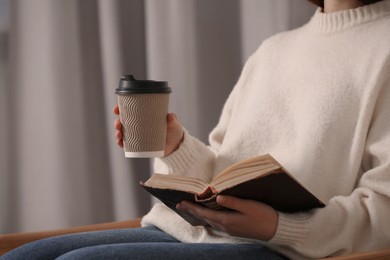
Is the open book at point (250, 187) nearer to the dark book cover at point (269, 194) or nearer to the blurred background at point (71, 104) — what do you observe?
the dark book cover at point (269, 194)

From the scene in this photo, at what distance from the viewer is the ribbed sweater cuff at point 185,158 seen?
138cm

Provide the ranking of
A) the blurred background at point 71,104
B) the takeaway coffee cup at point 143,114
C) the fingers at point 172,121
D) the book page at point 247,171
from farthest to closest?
the blurred background at point 71,104
the fingers at point 172,121
the takeaway coffee cup at point 143,114
the book page at point 247,171

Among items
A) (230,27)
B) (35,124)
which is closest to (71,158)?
(35,124)

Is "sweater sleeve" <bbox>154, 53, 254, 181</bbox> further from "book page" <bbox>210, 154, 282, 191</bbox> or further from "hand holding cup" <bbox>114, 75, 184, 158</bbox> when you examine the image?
"book page" <bbox>210, 154, 282, 191</bbox>

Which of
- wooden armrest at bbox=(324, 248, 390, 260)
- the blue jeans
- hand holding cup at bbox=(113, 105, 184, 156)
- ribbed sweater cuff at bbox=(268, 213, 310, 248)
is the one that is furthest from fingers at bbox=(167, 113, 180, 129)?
wooden armrest at bbox=(324, 248, 390, 260)

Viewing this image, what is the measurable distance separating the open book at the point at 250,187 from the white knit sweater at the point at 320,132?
0.04 metres

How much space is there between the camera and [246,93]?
4.99 ft

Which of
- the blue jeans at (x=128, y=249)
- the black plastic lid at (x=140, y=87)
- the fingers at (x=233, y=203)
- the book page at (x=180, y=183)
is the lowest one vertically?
the blue jeans at (x=128, y=249)

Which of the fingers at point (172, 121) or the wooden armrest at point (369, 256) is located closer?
the wooden armrest at point (369, 256)

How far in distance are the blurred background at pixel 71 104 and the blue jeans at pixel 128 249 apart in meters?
0.83

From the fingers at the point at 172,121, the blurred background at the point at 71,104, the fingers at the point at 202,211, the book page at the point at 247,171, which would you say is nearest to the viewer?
the book page at the point at 247,171

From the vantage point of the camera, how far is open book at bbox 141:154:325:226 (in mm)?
973

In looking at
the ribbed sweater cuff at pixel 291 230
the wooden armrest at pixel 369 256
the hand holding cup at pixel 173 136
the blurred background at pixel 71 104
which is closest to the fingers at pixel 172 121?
the hand holding cup at pixel 173 136

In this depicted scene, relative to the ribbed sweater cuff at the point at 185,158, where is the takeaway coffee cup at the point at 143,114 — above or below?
above
